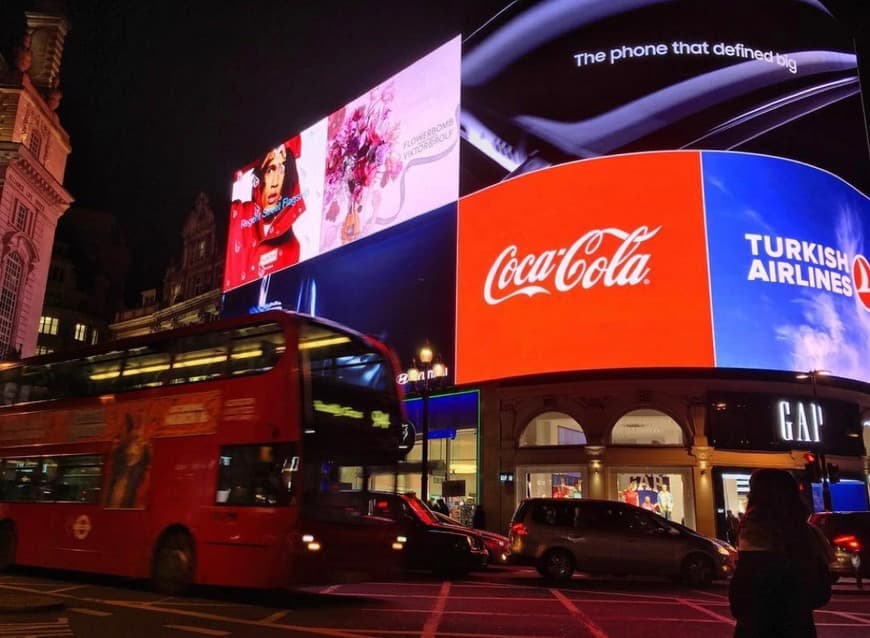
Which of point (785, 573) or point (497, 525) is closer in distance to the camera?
point (785, 573)

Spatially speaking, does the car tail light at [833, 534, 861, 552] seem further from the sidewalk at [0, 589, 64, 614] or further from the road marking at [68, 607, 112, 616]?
the sidewalk at [0, 589, 64, 614]

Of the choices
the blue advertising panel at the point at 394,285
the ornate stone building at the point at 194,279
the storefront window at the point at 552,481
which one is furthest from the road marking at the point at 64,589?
the ornate stone building at the point at 194,279

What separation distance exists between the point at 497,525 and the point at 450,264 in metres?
11.1

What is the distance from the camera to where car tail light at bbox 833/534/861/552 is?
48.7 feet

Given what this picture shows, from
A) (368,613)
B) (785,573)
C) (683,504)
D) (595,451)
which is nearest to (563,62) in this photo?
(595,451)

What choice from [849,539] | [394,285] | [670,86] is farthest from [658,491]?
[670,86]

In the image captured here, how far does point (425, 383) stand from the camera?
867 inches

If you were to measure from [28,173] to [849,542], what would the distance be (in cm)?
6100

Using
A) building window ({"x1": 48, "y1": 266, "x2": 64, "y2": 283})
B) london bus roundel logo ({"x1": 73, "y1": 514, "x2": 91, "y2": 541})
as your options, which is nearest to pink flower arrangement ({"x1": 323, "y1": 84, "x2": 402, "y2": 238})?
london bus roundel logo ({"x1": 73, "y1": 514, "x2": 91, "y2": 541})

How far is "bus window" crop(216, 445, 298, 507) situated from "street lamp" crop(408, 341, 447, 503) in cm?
995

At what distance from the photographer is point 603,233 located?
24.8 meters

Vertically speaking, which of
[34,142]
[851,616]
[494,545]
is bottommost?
[851,616]

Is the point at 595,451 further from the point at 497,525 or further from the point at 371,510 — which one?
the point at 371,510

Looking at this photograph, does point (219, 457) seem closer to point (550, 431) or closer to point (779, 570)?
point (779, 570)
